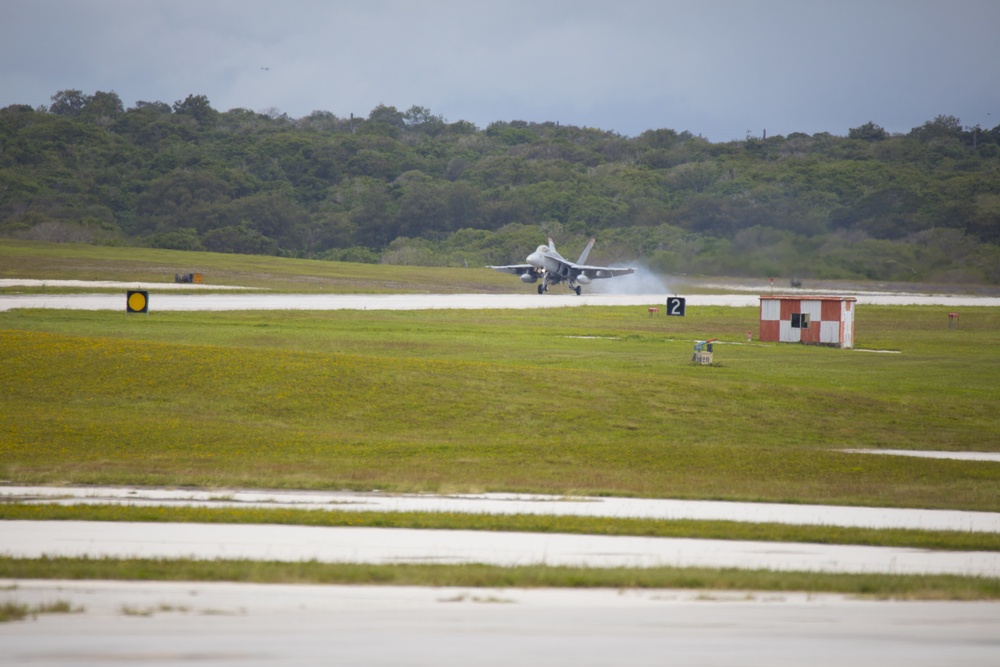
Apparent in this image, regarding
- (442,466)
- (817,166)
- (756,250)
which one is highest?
(817,166)

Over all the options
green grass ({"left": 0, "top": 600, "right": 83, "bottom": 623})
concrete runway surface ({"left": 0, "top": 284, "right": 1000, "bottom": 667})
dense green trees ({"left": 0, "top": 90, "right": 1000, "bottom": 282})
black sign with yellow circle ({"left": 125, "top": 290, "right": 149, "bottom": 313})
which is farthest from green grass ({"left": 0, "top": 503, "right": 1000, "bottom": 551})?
dense green trees ({"left": 0, "top": 90, "right": 1000, "bottom": 282})

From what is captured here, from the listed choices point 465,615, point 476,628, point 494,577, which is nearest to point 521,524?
point 494,577

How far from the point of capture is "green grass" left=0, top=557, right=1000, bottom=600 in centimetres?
1030

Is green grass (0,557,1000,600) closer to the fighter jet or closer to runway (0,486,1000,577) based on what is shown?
runway (0,486,1000,577)

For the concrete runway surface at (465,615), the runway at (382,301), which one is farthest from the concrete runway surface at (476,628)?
the runway at (382,301)

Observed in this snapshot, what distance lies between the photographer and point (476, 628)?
8891 millimetres

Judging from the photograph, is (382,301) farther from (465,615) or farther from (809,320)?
(465,615)

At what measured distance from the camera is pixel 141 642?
8219 millimetres

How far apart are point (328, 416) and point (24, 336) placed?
415 inches

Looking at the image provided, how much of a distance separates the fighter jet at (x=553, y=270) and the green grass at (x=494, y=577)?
2452 inches

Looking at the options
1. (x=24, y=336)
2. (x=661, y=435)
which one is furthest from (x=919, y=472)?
(x=24, y=336)

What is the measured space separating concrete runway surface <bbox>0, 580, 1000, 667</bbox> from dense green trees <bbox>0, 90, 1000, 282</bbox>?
6346 cm

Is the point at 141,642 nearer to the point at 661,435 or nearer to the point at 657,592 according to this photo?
the point at 657,592

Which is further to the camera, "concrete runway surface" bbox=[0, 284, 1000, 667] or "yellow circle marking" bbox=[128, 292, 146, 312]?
"yellow circle marking" bbox=[128, 292, 146, 312]
